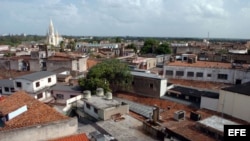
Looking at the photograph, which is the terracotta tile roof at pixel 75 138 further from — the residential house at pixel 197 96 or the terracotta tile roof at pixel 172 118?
the residential house at pixel 197 96

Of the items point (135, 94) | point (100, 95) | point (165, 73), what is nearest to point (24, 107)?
point (100, 95)

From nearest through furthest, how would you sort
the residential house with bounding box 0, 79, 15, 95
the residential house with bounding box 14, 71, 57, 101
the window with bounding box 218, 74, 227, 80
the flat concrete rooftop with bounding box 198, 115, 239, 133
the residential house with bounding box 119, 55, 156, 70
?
1. the flat concrete rooftop with bounding box 198, 115, 239, 133
2. the residential house with bounding box 14, 71, 57, 101
3. the residential house with bounding box 0, 79, 15, 95
4. the window with bounding box 218, 74, 227, 80
5. the residential house with bounding box 119, 55, 156, 70

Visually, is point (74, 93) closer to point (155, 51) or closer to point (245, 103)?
point (245, 103)

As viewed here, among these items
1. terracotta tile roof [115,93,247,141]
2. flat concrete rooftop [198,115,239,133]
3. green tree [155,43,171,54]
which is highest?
green tree [155,43,171,54]

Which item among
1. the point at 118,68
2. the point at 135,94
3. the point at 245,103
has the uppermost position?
the point at 118,68

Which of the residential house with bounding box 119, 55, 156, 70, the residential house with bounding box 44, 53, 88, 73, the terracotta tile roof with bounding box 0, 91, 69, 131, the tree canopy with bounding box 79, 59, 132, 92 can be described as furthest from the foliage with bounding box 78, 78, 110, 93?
the residential house with bounding box 119, 55, 156, 70

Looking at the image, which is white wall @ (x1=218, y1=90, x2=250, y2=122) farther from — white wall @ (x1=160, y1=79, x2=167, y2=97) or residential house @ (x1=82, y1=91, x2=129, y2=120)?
residential house @ (x1=82, y1=91, x2=129, y2=120)
